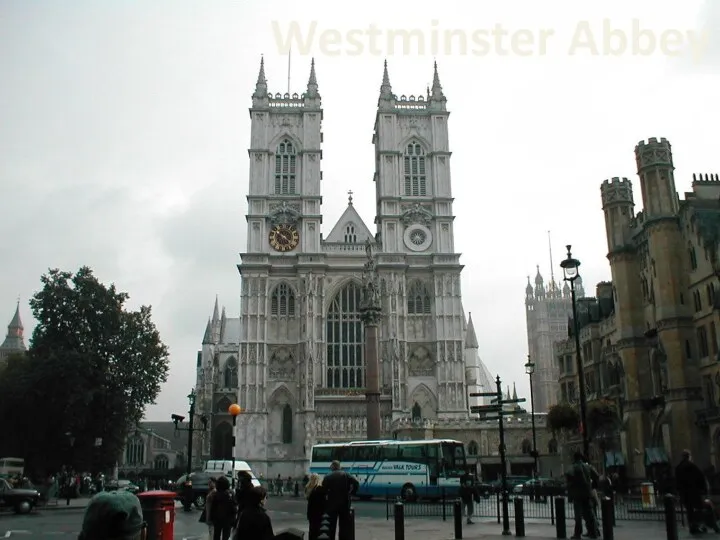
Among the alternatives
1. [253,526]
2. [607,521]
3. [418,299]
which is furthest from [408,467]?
[418,299]

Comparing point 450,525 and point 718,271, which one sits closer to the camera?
point 450,525

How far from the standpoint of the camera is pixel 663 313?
1324 inches

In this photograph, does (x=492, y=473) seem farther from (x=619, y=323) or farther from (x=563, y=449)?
(x=619, y=323)

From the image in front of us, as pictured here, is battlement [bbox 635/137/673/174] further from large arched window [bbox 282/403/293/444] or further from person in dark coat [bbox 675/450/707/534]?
large arched window [bbox 282/403/293/444]

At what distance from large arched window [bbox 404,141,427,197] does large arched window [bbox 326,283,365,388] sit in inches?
434

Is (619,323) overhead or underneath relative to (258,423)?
overhead

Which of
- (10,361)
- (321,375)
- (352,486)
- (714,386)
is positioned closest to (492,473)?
(321,375)

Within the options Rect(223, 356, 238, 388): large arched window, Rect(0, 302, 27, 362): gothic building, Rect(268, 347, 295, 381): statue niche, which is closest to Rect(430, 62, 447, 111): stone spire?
Rect(268, 347, 295, 381): statue niche

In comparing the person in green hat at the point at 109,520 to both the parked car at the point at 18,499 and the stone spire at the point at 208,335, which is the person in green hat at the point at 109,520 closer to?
the parked car at the point at 18,499

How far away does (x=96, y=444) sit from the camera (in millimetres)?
41438

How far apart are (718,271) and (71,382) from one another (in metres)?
33.9

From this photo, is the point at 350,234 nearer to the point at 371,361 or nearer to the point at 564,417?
the point at 371,361

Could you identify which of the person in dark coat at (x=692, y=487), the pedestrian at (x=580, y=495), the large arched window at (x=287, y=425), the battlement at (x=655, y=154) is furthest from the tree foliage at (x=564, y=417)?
the large arched window at (x=287, y=425)

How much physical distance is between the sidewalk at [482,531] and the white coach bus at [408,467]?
1289cm
